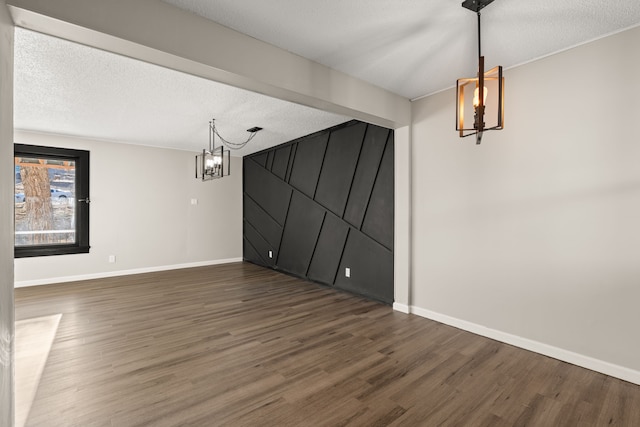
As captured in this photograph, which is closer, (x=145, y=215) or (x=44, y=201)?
(x=44, y=201)

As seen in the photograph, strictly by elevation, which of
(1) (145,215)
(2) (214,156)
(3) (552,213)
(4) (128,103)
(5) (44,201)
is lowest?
(1) (145,215)

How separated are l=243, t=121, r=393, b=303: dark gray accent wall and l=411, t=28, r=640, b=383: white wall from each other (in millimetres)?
815

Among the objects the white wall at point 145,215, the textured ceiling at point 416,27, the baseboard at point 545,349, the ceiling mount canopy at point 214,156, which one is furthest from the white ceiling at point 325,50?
the baseboard at point 545,349

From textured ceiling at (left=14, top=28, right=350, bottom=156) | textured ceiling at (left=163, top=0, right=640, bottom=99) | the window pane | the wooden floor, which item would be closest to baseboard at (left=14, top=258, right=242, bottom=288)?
the window pane

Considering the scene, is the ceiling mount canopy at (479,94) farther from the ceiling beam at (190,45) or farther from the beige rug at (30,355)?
the beige rug at (30,355)

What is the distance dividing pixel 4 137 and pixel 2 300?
76cm

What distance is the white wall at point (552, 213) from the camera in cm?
223

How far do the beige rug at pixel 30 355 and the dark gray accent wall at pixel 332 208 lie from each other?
11.2 feet

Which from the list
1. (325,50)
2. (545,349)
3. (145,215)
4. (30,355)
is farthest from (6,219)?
(145,215)

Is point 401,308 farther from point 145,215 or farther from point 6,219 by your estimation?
point 145,215

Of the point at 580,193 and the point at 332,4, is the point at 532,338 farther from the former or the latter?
the point at 332,4

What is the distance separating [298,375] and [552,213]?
8.18 ft

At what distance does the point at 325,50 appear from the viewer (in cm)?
251

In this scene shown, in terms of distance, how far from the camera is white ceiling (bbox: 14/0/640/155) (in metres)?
2.01
